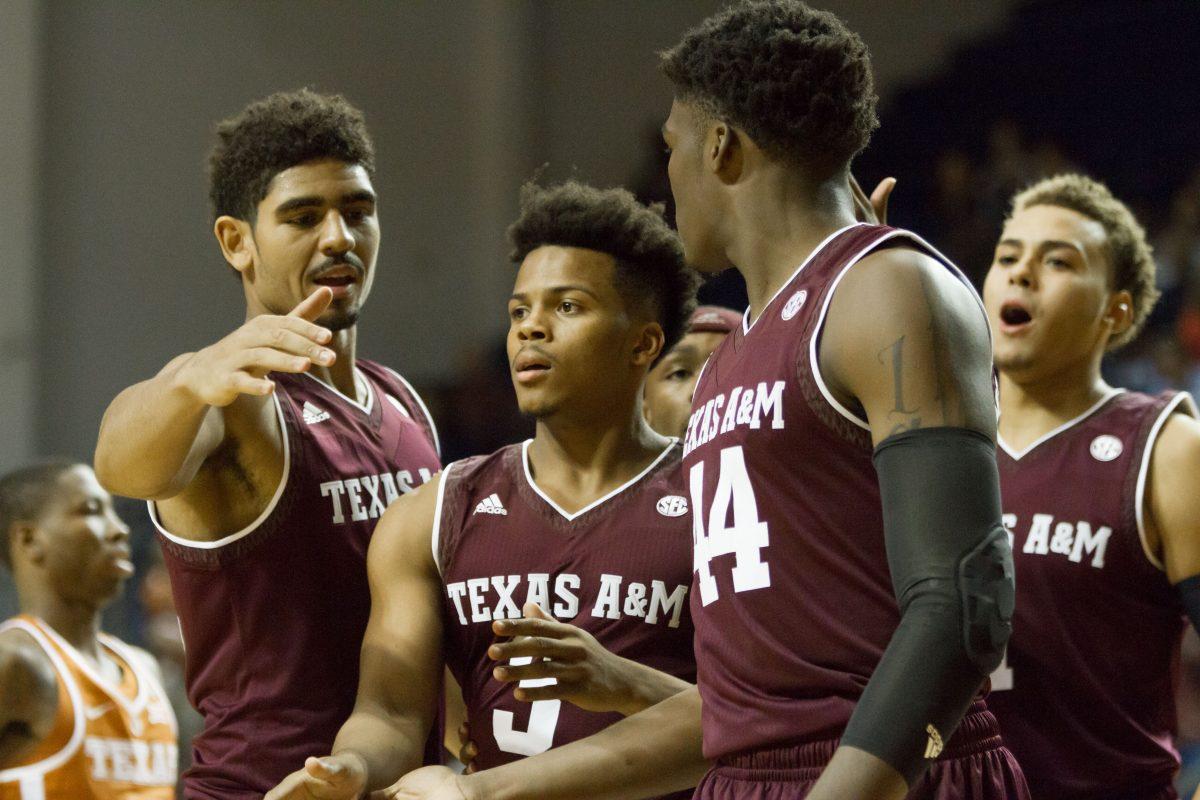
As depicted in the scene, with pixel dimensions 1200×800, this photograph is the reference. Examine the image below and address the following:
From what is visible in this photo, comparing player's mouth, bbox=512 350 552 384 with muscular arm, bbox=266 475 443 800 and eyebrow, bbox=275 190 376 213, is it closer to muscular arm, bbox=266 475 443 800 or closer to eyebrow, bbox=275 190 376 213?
muscular arm, bbox=266 475 443 800

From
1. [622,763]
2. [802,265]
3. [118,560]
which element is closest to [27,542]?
[118,560]

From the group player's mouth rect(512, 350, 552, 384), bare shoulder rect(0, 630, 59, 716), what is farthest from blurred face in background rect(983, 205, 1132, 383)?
bare shoulder rect(0, 630, 59, 716)

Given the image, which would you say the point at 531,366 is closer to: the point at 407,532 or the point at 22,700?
the point at 407,532

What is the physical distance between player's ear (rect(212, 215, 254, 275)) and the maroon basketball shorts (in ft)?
6.64

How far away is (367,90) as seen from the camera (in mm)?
11797

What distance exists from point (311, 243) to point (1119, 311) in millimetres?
2280

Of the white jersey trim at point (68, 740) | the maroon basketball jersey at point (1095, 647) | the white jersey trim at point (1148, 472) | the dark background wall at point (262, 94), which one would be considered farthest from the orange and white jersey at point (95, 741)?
the dark background wall at point (262, 94)

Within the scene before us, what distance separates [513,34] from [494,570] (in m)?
9.49

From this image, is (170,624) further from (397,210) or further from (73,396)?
(397,210)

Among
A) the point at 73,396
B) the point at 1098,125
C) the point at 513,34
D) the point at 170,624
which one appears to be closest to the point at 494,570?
the point at 170,624

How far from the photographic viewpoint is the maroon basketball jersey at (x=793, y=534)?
97.3 inches

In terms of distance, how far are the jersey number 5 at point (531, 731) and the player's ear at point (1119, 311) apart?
6.65ft

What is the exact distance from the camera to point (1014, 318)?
431cm

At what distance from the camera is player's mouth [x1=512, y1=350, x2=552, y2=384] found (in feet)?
12.0
